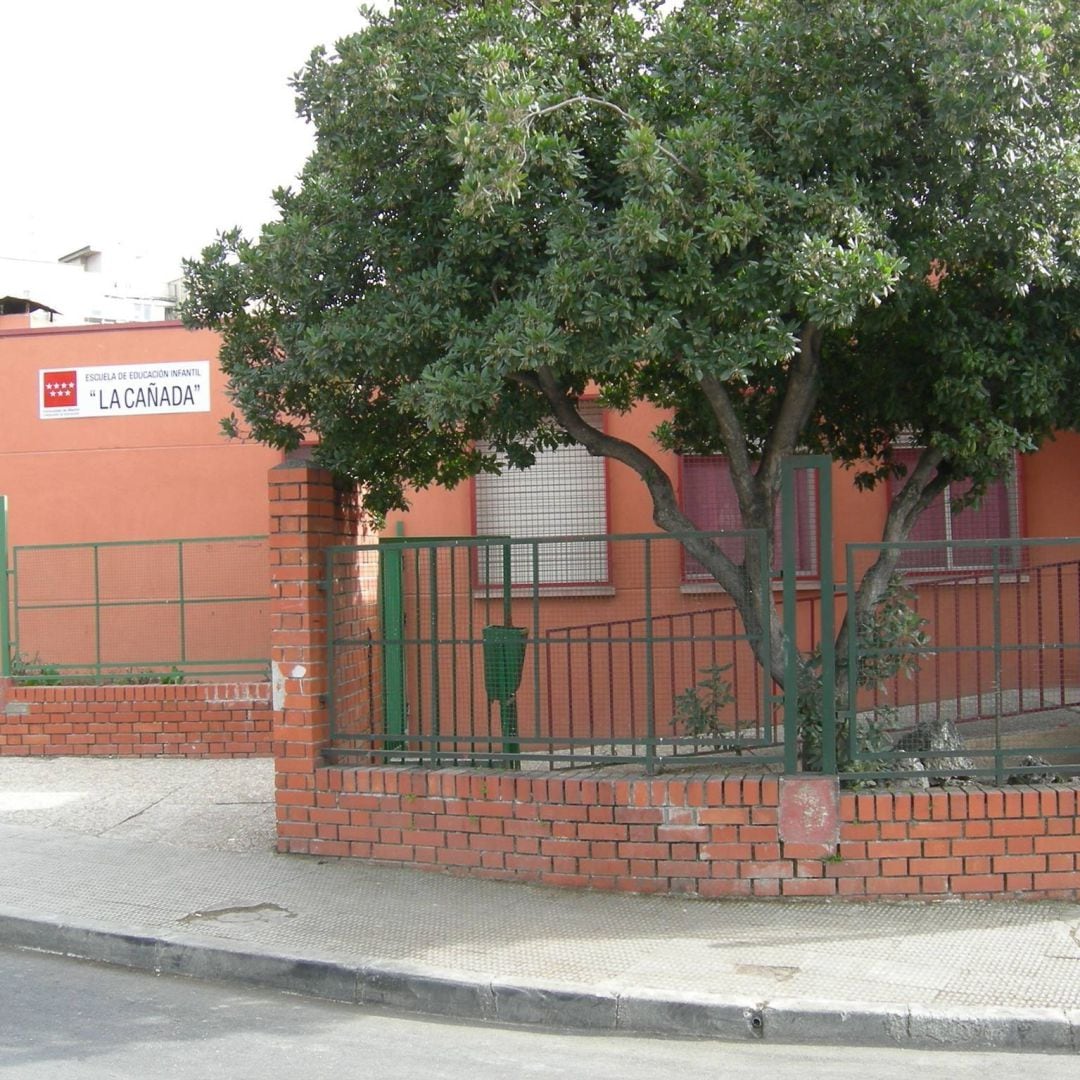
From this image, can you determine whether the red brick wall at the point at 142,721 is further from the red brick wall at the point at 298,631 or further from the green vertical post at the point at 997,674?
the green vertical post at the point at 997,674

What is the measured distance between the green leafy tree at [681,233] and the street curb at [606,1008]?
2089 mm

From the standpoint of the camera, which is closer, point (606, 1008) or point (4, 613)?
point (606, 1008)

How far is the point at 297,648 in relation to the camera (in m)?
7.47

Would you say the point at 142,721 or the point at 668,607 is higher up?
the point at 668,607

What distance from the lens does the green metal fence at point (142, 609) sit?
11594mm

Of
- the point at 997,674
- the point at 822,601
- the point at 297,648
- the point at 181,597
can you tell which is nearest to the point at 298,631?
the point at 297,648

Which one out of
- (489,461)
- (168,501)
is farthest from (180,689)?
(489,461)

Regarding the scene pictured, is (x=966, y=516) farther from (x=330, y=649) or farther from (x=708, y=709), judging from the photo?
(x=330, y=649)

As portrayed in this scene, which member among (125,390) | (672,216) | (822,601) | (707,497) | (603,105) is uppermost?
(603,105)

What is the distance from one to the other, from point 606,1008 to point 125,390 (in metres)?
9.94

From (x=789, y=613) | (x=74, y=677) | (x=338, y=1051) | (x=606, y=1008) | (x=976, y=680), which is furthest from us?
(x=74, y=677)

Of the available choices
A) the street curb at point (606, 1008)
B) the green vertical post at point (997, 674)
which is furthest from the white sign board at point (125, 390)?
the green vertical post at point (997, 674)

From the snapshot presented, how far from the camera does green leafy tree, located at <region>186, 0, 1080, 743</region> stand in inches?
237

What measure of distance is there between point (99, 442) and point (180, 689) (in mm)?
3752
